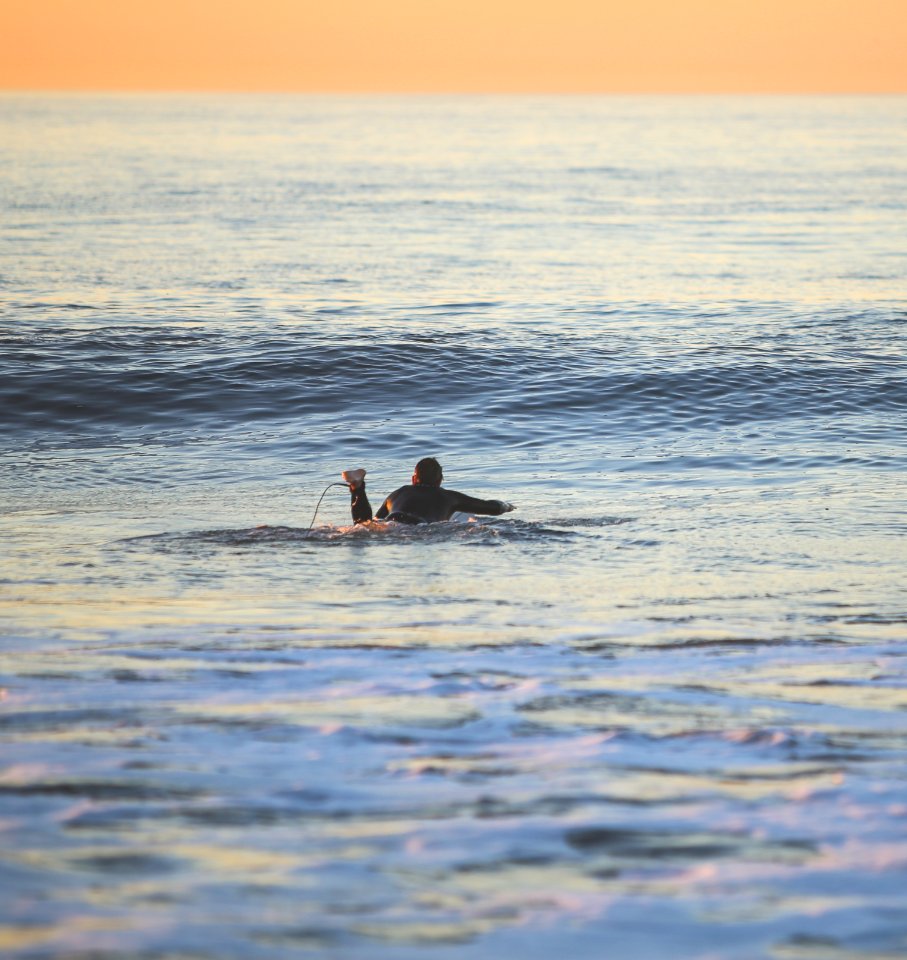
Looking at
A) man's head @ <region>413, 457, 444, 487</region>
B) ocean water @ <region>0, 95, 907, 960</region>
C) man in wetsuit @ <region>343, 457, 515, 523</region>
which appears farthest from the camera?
man's head @ <region>413, 457, 444, 487</region>

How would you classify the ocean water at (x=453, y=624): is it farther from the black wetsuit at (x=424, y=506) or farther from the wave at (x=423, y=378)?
the black wetsuit at (x=424, y=506)

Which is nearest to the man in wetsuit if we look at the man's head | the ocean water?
the man's head

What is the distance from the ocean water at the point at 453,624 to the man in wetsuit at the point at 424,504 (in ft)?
1.13

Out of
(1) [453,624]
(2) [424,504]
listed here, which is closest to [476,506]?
(2) [424,504]

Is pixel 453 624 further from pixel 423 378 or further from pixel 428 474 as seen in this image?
pixel 423 378

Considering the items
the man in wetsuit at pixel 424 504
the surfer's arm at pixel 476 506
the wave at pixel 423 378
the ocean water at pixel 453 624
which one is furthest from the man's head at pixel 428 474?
the wave at pixel 423 378

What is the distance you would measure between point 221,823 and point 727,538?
8030 millimetres

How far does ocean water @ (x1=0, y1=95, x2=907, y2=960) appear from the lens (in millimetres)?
5172

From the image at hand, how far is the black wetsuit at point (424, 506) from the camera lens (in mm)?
13062

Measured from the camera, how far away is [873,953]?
4.84 metres

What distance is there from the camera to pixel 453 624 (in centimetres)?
926

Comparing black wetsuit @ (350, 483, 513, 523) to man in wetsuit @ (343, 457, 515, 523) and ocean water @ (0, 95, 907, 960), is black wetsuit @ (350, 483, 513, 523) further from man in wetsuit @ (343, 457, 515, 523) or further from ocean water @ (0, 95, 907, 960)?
ocean water @ (0, 95, 907, 960)

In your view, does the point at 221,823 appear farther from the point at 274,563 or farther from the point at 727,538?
the point at 727,538

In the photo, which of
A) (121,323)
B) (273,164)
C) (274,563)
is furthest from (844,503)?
(273,164)
